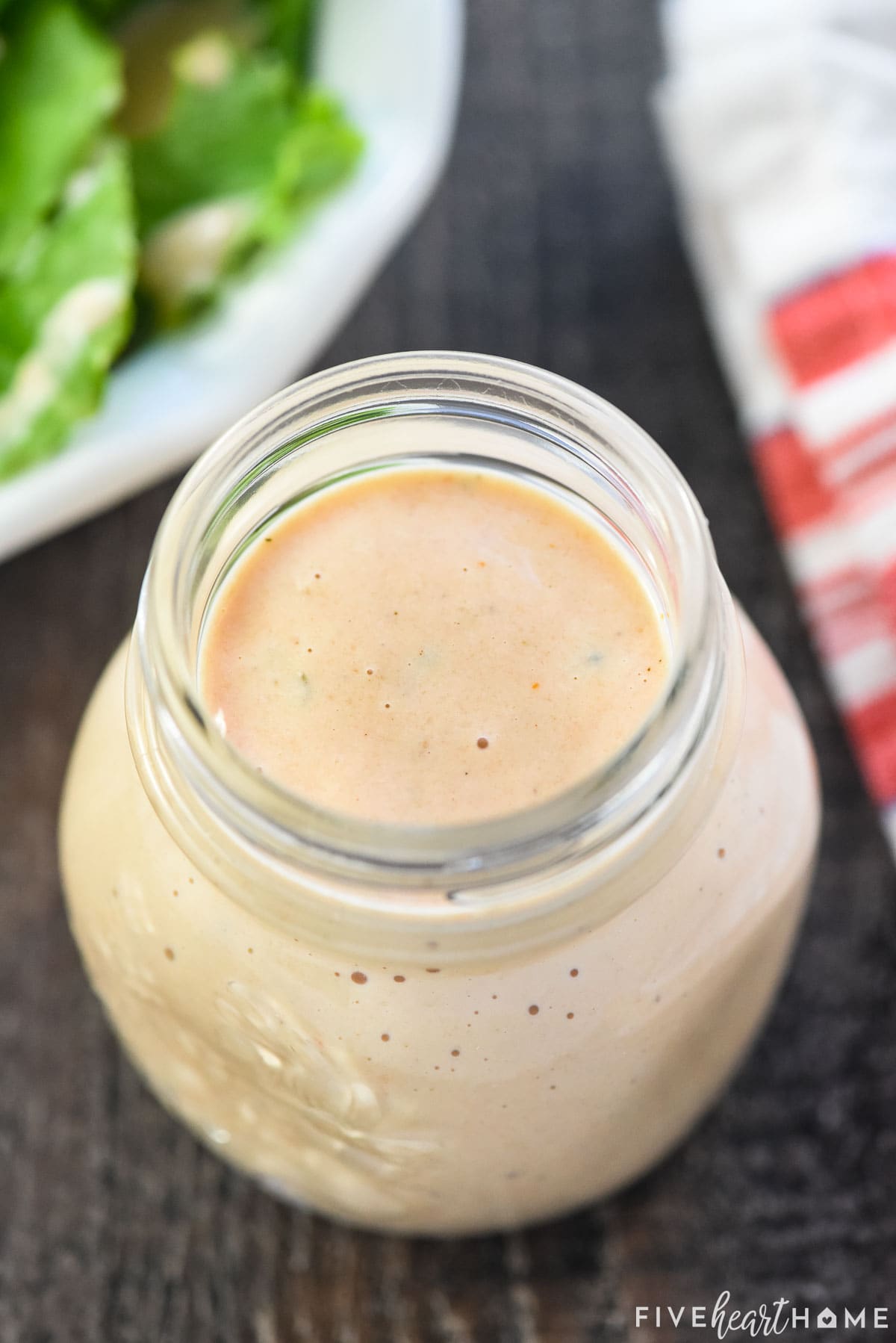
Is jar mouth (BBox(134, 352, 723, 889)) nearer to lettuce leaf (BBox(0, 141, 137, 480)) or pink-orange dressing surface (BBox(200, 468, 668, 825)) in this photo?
pink-orange dressing surface (BBox(200, 468, 668, 825))

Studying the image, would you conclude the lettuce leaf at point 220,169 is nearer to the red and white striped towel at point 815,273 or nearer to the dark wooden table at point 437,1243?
the dark wooden table at point 437,1243

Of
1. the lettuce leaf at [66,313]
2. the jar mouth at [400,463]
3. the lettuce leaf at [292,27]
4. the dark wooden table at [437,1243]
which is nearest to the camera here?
the jar mouth at [400,463]

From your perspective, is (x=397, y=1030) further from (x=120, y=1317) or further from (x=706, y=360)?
(x=706, y=360)

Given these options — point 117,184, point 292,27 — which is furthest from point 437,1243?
point 292,27

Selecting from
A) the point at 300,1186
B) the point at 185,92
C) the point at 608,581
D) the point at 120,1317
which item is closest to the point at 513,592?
the point at 608,581

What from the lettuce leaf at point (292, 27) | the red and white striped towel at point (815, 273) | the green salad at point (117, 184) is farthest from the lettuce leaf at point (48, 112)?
the red and white striped towel at point (815, 273)

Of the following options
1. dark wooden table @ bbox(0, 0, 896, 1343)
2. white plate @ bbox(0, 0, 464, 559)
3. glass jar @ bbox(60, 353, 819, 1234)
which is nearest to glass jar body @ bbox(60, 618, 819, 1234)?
glass jar @ bbox(60, 353, 819, 1234)

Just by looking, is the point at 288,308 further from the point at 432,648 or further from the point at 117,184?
the point at 432,648
